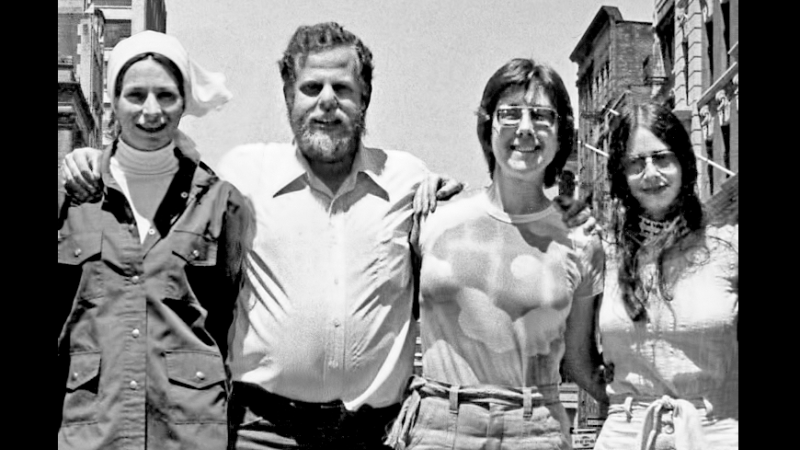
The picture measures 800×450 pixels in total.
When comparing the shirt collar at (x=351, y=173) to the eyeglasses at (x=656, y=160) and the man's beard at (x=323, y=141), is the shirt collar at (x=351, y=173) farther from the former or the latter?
the eyeglasses at (x=656, y=160)

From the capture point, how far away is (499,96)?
4555mm

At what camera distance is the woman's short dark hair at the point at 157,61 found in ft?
14.4

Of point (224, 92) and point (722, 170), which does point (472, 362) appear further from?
A: point (722, 170)

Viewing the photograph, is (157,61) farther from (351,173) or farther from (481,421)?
(481,421)

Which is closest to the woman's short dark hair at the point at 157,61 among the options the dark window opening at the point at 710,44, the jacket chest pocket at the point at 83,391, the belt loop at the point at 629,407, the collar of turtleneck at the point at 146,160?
the collar of turtleneck at the point at 146,160

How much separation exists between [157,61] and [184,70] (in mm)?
94

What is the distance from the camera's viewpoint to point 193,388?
167 inches

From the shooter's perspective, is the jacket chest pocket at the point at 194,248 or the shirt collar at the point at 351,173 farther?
the shirt collar at the point at 351,173

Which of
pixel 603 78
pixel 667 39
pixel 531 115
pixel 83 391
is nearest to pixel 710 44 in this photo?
pixel 667 39

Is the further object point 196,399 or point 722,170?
point 722,170

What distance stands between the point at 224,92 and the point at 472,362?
1290mm

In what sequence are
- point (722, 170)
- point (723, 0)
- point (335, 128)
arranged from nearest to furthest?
point (335, 128) < point (722, 170) < point (723, 0)

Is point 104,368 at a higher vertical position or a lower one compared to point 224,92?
lower
